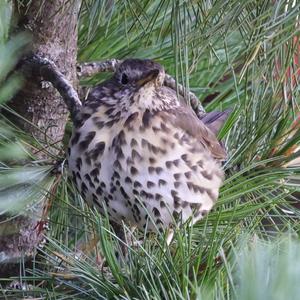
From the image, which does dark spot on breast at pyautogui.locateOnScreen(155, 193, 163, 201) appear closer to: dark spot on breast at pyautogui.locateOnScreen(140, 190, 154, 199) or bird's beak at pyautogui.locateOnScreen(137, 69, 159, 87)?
dark spot on breast at pyautogui.locateOnScreen(140, 190, 154, 199)

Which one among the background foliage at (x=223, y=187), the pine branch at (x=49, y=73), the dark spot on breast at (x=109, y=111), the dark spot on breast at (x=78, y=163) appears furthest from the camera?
the dark spot on breast at (x=109, y=111)

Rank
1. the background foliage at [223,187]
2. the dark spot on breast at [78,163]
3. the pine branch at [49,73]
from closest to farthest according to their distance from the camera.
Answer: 1. the background foliage at [223,187]
2. the pine branch at [49,73]
3. the dark spot on breast at [78,163]

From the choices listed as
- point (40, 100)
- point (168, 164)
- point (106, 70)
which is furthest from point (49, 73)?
point (168, 164)

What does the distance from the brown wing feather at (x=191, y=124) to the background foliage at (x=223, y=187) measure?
0.06 meters

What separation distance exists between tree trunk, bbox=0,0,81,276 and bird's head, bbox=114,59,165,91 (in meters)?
0.09

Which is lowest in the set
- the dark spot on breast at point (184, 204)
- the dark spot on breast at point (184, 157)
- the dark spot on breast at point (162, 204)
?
the dark spot on breast at point (184, 204)

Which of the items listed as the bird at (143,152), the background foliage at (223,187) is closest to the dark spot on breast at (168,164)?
the bird at (143,152)

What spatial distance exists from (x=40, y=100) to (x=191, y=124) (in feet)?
1.06

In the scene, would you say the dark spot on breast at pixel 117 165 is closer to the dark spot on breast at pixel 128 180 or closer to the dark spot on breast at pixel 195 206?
the dark spot on breast at pixel 128 180

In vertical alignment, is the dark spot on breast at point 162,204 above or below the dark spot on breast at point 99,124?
below

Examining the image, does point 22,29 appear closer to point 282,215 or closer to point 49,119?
point 49,119

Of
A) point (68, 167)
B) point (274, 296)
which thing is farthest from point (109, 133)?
point (274, 296)

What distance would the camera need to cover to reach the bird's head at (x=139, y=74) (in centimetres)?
132

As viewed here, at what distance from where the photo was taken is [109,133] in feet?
4.67
